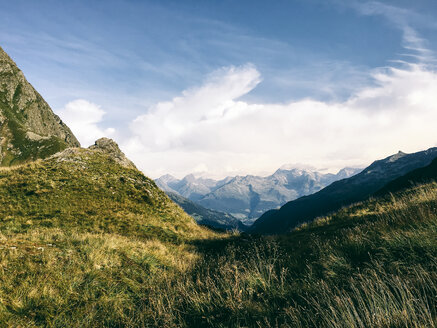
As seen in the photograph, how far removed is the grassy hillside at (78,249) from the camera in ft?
17.0

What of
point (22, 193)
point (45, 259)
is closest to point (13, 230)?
point (22, 193)

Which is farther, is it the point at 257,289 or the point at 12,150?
the point at 12,150

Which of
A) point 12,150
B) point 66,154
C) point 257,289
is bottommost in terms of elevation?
point 257,289

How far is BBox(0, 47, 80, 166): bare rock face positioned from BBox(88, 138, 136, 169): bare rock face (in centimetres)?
11215

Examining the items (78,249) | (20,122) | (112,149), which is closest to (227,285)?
(78,249)

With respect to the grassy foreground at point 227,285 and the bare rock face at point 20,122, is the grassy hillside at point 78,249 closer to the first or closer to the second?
the grassy foreground at point 227,285

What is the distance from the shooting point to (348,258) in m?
6.66

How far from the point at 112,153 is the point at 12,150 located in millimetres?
137488

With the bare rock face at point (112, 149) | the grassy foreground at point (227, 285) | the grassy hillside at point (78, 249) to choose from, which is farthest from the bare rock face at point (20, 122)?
the grassy foreground at point (227, 285)

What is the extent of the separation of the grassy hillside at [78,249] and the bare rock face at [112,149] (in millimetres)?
7926

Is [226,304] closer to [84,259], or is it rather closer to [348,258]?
[348,258]

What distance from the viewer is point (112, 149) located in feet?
111

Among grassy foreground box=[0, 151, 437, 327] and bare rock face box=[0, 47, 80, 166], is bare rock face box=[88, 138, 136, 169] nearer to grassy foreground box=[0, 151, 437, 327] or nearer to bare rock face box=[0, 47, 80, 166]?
grassy foreground box=[0, 151, 437, 327]

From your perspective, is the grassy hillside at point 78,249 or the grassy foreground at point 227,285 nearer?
the grassy foreground at point 227,285
